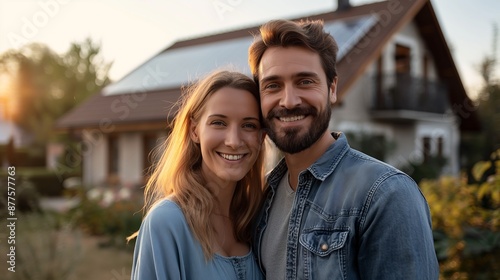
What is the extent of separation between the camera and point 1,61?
1121cm

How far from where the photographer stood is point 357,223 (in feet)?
6.34

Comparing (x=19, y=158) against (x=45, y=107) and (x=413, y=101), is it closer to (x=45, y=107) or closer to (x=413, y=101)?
(x=45, y=107)

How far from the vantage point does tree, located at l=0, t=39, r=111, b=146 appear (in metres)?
21.1

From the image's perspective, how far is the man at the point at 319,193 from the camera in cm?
183

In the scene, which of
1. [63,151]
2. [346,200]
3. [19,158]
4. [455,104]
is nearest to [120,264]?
[346,200]

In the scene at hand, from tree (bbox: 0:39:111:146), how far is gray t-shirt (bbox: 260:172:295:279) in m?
18.2

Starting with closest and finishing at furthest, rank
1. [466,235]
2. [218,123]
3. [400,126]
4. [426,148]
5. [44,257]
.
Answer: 1. [218,123]
2. [466,235]
3. [44,257]
4. [400,126]
5. [426,148]

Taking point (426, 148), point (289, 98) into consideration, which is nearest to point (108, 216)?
point (289, 98)

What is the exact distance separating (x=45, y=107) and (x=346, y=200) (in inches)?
1009

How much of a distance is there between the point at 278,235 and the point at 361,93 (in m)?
12.2

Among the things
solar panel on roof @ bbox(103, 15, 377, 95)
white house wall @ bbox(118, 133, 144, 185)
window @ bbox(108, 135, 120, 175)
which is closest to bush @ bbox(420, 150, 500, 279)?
solar panel on roof @ bbox(103, 15, 377, 95)

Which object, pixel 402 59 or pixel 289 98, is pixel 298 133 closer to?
pixel 289 98

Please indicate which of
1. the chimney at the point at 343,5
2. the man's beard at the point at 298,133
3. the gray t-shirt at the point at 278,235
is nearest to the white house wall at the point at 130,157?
the chimney at the point at 343,5

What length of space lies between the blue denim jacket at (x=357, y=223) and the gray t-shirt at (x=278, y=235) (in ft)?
0.25
